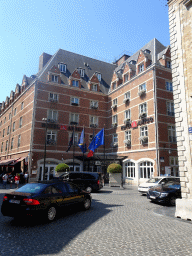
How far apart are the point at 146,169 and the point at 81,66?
23.0 metres

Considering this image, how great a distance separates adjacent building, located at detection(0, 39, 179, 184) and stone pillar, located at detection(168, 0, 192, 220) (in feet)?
47.0

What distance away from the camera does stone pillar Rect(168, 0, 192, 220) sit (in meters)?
9.21

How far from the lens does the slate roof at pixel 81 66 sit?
33562mm

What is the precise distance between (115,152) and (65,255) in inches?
1065

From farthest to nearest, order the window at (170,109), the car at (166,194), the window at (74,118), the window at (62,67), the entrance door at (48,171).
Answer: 1. the window at (62,67)
2. the window at (74,118)
3. the entrance door at (48,171)
4. the window at (170,109)
5. the car at (166,194)

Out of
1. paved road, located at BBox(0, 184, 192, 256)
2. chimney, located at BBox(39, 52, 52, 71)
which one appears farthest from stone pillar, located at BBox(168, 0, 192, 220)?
chimney, located at BBox(39, 52, 52, 71)

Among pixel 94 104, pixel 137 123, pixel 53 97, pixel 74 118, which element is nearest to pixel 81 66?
pixel 94 104

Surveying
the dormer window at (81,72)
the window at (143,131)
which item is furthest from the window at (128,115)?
the dormer window at (81,72)

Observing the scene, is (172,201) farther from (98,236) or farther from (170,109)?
(170,109)

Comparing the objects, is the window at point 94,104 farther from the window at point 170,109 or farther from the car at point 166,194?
the car at point 166,194

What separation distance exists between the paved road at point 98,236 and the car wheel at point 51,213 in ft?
0.78

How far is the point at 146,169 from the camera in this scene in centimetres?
2516

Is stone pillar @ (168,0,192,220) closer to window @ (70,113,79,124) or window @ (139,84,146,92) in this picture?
window @ (139,84,146,92)

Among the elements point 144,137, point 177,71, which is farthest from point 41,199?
point 144,137
